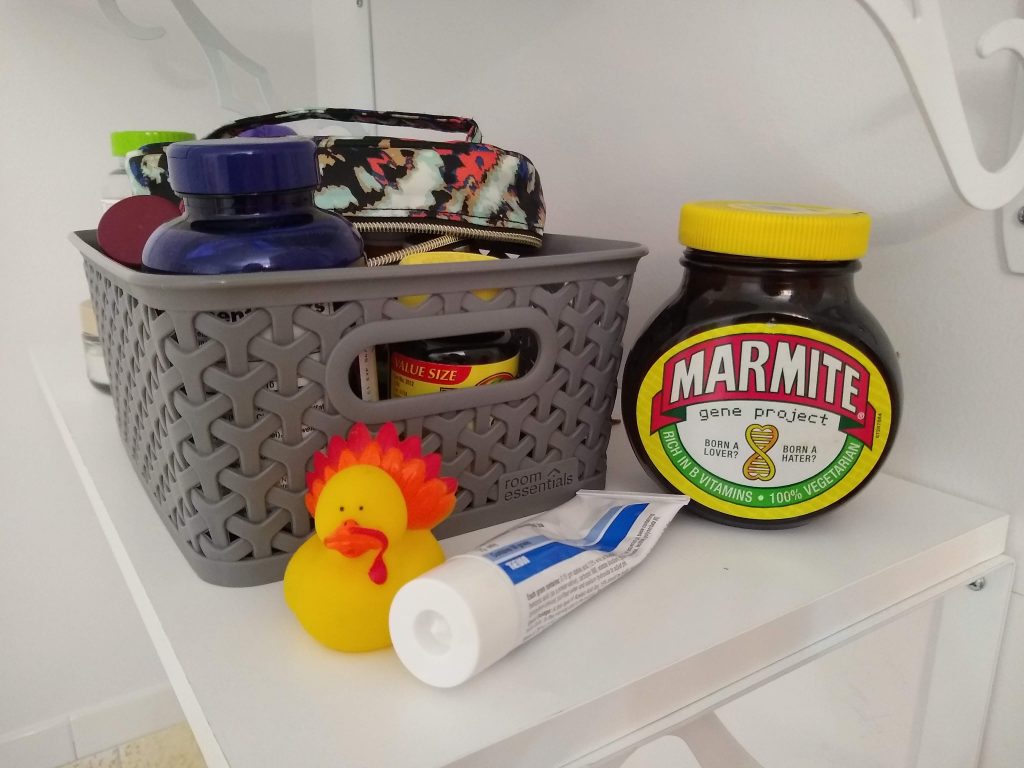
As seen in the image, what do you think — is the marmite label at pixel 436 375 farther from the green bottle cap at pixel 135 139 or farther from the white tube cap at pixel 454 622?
the green bottle cap at pixel 135 139

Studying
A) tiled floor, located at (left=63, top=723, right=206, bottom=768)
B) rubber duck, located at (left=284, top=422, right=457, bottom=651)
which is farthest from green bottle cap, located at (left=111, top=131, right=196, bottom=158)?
tiled floor, located at (left=63, top=723, right=206, bottom=768)

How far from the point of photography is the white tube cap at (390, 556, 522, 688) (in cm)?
26

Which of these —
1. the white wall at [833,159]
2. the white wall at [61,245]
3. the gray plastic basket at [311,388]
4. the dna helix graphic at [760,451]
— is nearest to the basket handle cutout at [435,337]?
the gray plastic basket at [311,388]

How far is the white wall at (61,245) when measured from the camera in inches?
30.8

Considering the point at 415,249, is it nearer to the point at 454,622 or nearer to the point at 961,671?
the point at 454,622

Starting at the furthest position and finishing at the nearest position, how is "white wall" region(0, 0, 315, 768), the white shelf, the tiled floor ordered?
1. the tiled floor
2. "white wall" region(0, 0, 315, 768)
3. the white shelf

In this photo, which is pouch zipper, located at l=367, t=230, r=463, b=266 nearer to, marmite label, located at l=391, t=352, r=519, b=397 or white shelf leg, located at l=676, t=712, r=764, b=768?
marmite label, located at l=391, t=352, r=519, b=397

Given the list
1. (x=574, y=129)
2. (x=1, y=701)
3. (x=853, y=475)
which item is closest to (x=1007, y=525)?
(x=853, y=475)

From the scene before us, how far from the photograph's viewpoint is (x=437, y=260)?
1.25 feet

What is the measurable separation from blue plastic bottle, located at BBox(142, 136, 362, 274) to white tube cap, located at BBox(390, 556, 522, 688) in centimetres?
15

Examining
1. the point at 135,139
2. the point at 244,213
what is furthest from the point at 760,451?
the point at 135,139

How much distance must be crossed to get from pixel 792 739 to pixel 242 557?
16.7 inches

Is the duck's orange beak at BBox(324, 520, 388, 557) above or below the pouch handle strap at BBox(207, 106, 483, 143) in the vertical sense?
below

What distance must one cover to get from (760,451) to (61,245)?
2.59 ft
